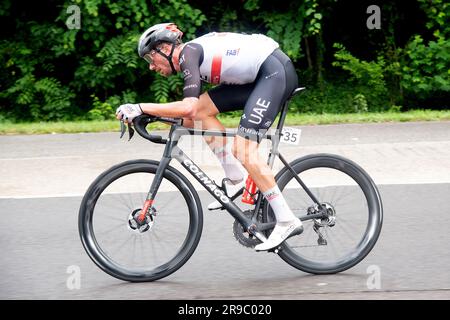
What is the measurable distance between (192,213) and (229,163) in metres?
0.44

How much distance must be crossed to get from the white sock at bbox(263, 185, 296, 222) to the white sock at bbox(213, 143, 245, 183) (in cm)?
30

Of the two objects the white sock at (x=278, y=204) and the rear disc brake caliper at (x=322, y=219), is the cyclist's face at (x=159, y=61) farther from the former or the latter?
the rear disc brake caliper at (x=322, y=219)

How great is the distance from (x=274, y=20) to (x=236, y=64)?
349 inches

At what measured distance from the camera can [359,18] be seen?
51.4 ft

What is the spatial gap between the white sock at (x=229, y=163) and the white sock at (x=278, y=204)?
301 millimetres

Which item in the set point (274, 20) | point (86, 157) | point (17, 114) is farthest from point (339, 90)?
point (86, 157)

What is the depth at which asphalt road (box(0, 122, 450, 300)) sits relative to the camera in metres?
5.54

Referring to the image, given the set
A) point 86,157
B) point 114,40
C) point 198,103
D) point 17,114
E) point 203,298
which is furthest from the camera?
point 17,114

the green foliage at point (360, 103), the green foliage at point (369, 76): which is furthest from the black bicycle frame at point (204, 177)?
the green foliage at point (369, 76)

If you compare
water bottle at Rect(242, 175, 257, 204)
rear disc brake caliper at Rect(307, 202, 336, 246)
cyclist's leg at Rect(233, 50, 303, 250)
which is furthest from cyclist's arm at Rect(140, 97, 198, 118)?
rear disc brake caliper at Rect(307, 202, 336, 246)

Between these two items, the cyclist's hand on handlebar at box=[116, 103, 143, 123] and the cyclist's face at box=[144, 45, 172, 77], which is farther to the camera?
the cyclist's face at box=[144, 45, 172, 77]

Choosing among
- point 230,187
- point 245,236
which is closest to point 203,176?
point 230,187

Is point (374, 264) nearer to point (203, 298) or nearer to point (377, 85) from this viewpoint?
point (203, 298)

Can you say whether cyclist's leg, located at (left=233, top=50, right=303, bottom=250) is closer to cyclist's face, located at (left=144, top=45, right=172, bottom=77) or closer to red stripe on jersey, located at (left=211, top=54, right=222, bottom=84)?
red stripe on jersey, located at (left=211, top=54, right=222, bottom=84)
